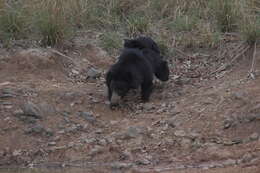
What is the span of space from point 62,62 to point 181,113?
2.50m

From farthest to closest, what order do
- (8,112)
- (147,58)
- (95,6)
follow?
1. (95,6)
2. (147,58)
3. (8,112)

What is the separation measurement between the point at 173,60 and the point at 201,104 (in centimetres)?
223

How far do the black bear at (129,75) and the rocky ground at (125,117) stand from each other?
201 millimetres

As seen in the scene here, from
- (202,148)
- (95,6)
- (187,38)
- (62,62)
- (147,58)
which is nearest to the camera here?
(202,148)

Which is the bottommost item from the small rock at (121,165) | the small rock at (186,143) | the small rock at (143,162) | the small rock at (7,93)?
the small rock at (121,165)

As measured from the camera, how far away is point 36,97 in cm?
894

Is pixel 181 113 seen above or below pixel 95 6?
below

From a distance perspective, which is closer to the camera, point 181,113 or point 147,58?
point 181,113

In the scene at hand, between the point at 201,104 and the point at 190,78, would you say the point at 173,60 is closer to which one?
the point at 190,78

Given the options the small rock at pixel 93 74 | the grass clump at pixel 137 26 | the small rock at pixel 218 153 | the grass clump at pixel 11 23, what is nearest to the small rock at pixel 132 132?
the small rock at pixel 218 153

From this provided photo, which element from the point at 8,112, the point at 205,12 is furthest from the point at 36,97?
the point at 205,12

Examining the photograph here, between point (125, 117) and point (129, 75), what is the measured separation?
1.99ft

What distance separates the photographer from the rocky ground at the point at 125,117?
25.0ft

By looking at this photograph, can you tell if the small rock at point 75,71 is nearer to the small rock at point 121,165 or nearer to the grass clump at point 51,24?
the grass clump at point 51,24
